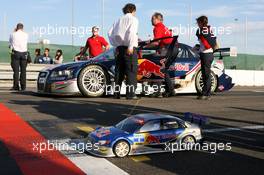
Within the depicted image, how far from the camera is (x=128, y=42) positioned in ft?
27.9

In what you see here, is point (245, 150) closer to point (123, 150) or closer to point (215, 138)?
point (215, 138)

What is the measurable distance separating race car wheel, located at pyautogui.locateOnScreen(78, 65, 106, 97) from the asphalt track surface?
3.66 feet

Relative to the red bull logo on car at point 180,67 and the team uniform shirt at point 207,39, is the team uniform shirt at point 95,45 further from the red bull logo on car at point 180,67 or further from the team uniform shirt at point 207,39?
the team uniform shirt at point 207,39

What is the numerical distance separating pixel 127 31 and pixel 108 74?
1340 mm

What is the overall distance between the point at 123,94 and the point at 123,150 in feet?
18.5

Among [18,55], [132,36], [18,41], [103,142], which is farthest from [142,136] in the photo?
[18,41]

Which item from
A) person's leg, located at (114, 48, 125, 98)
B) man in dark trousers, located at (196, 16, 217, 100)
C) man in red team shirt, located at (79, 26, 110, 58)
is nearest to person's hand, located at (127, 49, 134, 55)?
person's leg, located at (114, 48, 125, 98)

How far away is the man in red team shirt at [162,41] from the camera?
956 centimetres

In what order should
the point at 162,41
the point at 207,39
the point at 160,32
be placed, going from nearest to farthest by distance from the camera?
the point at 207,39 → the point at 162,41 → the point at 160,32

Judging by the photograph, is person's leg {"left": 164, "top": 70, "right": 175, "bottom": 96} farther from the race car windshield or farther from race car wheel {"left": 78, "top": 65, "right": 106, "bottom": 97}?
the race car windshield

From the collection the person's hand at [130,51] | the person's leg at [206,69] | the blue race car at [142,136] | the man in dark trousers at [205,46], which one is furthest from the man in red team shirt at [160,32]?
the blue race car at [142,136]

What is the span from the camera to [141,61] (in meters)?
9.56

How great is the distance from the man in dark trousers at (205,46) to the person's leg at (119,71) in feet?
5.61

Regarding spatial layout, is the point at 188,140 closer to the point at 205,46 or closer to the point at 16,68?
the point at 205,46
